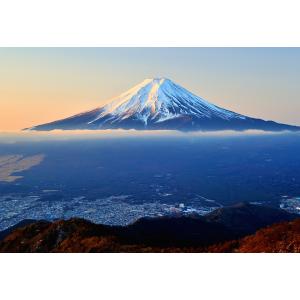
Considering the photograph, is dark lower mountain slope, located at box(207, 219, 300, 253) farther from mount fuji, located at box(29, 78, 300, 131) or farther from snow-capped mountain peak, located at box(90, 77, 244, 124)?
snow-capped mountain peak, located at box(90, 77, 244, 124)

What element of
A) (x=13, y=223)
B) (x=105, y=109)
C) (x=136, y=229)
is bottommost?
(x=13, y=223)

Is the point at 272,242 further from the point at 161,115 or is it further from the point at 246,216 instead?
the point at 161,115

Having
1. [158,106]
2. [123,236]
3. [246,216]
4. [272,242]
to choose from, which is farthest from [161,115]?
[272,242]

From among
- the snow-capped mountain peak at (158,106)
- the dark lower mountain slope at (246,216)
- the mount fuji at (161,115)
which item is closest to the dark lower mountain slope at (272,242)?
the dark lower mountain slope at (246,216)
